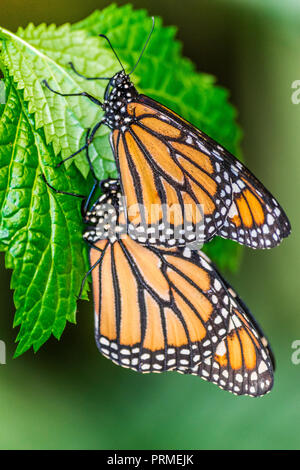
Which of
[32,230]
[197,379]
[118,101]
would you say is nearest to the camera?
[32,230]

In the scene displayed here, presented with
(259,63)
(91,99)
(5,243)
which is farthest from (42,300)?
(259,63)

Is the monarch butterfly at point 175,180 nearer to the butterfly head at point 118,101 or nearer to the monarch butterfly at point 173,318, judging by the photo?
the butterfly head at point 118,101

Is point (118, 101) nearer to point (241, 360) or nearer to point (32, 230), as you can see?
point (32, 230)

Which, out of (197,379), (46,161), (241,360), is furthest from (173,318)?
(197,379)

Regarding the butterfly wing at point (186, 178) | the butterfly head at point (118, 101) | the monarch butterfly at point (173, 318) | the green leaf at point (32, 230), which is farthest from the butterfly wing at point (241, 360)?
the butterfly head at point (118, 101)

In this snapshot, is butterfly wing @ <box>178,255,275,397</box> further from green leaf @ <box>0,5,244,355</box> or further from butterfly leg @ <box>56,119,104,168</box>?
butterfly leg @ <box>56,119,104,168</box>

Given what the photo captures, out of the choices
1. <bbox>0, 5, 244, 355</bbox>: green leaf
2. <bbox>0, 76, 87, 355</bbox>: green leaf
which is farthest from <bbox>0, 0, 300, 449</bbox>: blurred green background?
<bbox>0, 76, 87, 355</bbox>: green leaf

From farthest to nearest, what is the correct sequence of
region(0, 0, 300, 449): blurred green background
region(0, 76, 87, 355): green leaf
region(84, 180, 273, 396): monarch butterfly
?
region(0, 0, 300, 449): blurred green background, region(84, 180, 273, 396): monarch butterfly, region(0, 76, 87, 355): green leaf
